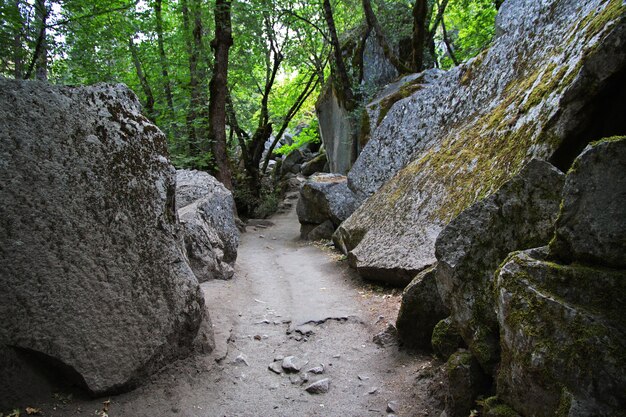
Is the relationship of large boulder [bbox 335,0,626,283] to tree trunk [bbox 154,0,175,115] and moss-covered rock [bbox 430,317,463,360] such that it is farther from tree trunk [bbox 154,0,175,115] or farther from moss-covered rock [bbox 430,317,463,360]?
tree trunk [bbox 154,0,175,115]

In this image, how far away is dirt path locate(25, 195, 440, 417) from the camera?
11.7 feet

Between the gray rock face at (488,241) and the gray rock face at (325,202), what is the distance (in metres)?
7.98

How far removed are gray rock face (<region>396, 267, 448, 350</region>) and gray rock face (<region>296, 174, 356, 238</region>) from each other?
6.93 m

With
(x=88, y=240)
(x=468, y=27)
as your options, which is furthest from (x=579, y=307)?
(x=468, y=27)

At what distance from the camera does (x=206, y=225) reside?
7.16 metres

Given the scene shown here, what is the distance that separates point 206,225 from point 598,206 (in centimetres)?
606

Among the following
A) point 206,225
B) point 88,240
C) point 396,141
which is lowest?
point 206,225

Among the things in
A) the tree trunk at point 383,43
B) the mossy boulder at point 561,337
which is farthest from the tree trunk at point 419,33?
the mossy boulder at point 561,337

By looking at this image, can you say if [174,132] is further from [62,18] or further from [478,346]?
[478,346]

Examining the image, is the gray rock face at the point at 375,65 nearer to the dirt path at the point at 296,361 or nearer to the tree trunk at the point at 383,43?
the tree trunk at the point at 383,43

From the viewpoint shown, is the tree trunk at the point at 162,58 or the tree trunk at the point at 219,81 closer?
the tree trunk at the point at 219,81

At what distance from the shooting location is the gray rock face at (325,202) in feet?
37.4

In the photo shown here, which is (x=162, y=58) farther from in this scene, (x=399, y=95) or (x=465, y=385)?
(x=465, y=385)

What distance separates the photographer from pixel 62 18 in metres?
6.64
